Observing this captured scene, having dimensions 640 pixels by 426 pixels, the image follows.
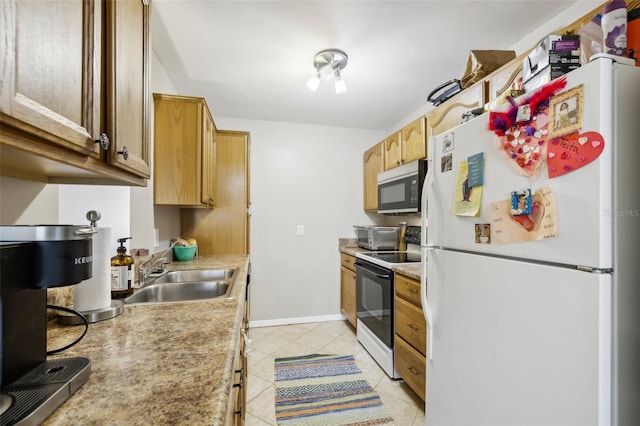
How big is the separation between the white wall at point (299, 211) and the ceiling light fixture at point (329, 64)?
132 centimetres

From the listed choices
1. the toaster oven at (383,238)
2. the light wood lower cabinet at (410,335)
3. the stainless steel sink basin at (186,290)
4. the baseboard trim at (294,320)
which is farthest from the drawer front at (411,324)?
the baseboard trim at (294,320)

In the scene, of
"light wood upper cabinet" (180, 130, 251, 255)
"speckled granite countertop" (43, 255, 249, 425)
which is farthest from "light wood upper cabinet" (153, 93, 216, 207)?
"speckled granite countertop" (43, 255, 249, 425)

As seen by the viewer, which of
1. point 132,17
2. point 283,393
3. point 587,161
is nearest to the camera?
point 587,161

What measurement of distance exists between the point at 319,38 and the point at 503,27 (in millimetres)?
1121

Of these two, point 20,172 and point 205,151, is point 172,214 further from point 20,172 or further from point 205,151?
point 20,172

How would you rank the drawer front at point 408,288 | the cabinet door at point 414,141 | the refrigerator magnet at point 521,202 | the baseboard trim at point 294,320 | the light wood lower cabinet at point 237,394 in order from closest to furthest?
the light wood lower cabinet at point 237,394 < the refrigerator magnet at point 521,202 < the drawer front at point 408,288 < the cabinet door at point 414,141 < the baseboard trim at point 294,320

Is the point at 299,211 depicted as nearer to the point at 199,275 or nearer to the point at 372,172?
the point at 372,172

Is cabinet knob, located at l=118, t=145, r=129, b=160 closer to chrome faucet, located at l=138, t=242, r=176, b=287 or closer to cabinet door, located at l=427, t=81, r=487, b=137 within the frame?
chrome faucet, located at l=138, t=242, r=176, b=287

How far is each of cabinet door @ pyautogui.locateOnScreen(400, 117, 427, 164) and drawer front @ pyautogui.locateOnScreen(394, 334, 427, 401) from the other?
146 cm

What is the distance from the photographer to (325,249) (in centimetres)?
337

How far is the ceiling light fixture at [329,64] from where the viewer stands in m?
1.86

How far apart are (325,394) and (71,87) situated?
215 centimetres

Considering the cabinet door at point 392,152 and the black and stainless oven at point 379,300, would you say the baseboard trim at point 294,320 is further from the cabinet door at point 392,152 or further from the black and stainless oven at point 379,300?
the cabinet door at point 392,152

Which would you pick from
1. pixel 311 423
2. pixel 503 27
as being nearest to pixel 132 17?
pixel 503 27
